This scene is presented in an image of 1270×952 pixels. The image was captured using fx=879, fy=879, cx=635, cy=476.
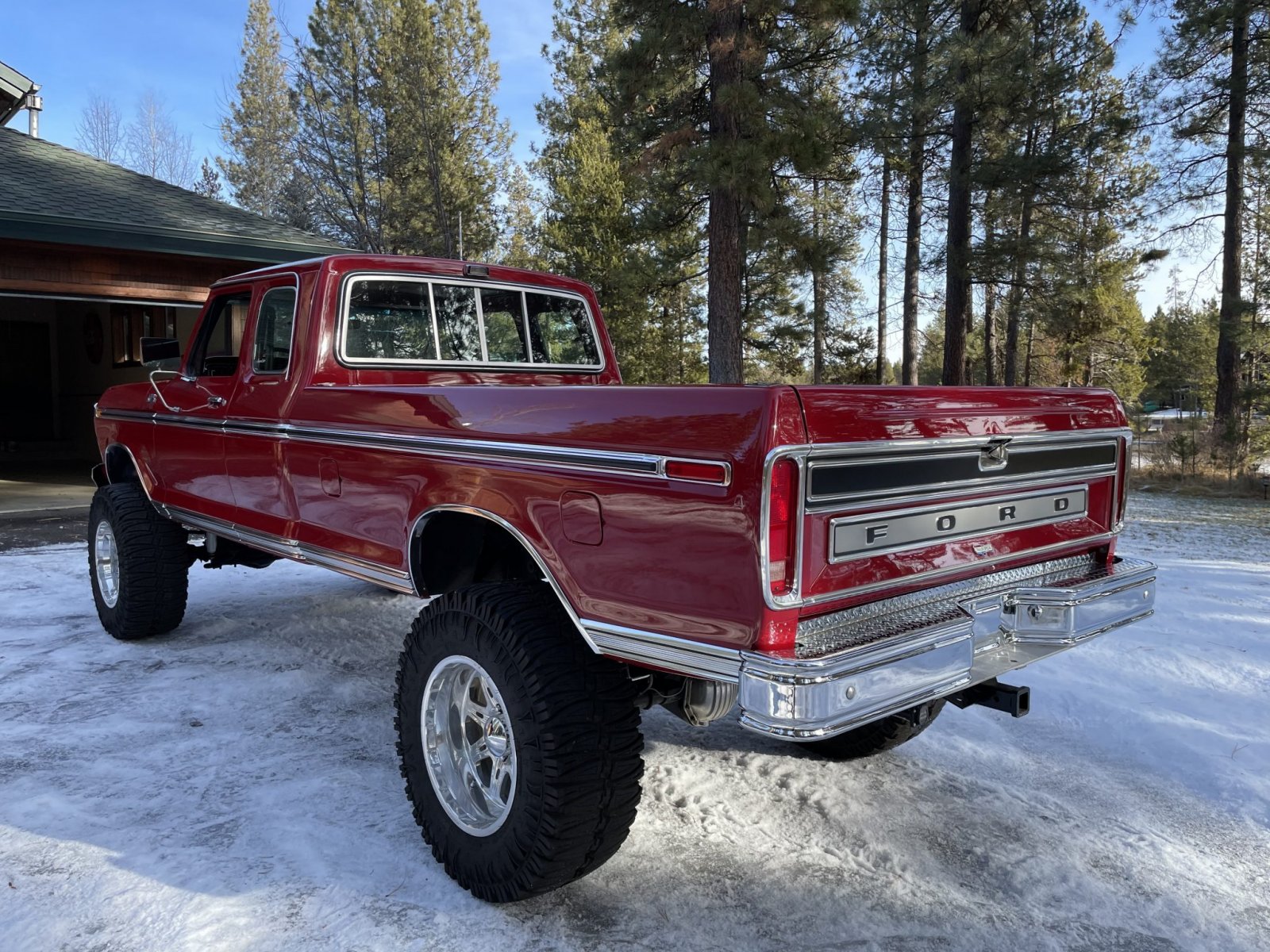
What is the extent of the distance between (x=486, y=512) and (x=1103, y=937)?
2.16m

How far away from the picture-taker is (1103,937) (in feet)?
8.11

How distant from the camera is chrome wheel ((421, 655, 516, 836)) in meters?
2.72

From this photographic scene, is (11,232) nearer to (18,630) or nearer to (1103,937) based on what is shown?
(18,630)

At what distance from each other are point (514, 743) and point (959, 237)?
1649cm

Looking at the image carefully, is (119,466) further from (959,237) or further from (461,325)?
(959,237)

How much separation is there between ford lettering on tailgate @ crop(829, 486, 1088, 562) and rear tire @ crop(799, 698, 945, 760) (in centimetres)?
84

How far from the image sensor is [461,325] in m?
4.30

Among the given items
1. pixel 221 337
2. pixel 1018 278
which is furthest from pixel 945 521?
pixel 1018 278

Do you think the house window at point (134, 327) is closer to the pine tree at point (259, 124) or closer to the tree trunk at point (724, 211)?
the tree trunk at point (724, 211)

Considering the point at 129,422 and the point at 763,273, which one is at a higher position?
the point at 763,273

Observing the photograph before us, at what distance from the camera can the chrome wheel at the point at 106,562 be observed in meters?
5.32

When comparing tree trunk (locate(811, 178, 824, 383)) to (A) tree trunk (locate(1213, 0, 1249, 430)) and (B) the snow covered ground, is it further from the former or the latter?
(B) the snow covered ground

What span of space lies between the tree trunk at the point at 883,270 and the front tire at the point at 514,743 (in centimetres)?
2474

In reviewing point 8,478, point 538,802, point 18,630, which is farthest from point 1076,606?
point 8,478
